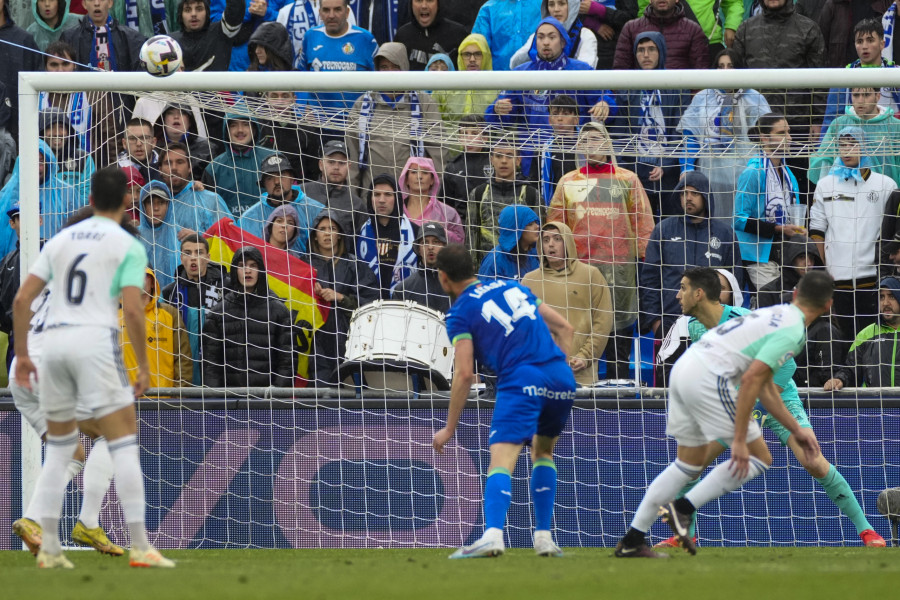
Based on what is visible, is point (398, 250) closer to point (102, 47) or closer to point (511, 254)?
point (511, 254)

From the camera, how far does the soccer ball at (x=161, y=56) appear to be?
9367 millimetres

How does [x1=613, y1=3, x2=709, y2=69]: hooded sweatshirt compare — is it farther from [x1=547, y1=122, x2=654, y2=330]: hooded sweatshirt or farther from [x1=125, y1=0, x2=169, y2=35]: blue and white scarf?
[x1=125, y1=0, x2=169, y2=35]: blue and white scarf

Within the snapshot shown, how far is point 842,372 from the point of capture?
34.4ft

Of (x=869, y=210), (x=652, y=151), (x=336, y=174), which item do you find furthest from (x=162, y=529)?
(x=869, y=210)

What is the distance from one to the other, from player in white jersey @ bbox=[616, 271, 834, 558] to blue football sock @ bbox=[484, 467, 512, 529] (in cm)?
75

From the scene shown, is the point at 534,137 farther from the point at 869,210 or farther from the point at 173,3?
the point at 173,3

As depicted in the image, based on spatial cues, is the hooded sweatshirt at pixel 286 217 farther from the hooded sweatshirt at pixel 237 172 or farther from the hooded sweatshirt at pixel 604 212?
the hooded sweatshirt at pixel 604 212

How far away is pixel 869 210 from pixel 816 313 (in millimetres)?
3742

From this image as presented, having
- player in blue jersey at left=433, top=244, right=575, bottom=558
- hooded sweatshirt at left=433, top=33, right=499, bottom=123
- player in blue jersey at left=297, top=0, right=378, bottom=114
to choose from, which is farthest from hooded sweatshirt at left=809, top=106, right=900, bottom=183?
player in blue jersey at left=297, top=0, right=378, bottom=114

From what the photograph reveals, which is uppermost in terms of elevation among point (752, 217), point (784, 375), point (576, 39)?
point (576, 39)

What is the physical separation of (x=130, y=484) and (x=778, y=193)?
6587 mm

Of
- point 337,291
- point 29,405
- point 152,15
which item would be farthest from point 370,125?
point 152,15

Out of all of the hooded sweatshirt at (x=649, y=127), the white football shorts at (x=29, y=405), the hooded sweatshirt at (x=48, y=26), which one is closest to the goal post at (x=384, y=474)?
the white football shorts at (x=29, y=405)

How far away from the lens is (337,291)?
1088 cm
